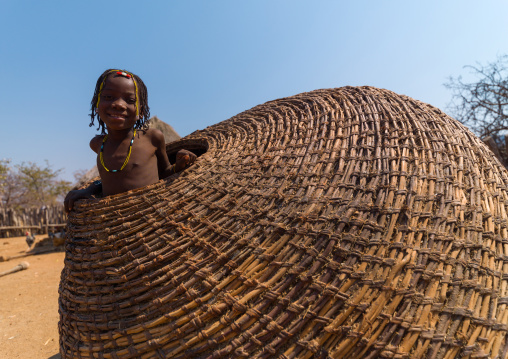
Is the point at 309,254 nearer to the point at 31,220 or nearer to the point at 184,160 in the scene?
the point at 184,160

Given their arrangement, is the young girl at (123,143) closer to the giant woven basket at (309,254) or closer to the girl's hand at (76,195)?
the girl's hand at (76,195)

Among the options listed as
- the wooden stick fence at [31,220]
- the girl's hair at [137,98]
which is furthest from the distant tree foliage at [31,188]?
the girl's hair at [137,98]

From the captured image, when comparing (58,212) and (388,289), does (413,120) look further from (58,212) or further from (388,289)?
(58,212)

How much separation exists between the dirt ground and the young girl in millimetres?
2501

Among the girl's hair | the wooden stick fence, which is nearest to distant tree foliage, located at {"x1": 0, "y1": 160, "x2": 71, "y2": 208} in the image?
the wooden stick fence

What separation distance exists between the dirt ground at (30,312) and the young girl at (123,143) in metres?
2.50

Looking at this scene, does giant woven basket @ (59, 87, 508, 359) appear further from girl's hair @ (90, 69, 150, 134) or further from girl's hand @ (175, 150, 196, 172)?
girl's hair @ (90, 69, 150, 134)

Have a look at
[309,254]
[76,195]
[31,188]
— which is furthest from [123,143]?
[31,188]

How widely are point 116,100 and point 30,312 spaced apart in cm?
493

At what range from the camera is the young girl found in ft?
6.23

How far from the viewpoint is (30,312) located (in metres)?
5.09

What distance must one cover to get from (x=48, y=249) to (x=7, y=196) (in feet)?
62.5

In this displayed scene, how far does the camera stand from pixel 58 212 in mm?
14445

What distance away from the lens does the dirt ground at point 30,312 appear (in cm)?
386
